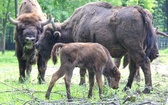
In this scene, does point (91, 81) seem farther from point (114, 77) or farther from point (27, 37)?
point (27, 37)

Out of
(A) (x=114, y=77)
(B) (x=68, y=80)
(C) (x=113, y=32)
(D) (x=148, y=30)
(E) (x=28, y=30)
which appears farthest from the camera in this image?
(E) (x=28, y=30)

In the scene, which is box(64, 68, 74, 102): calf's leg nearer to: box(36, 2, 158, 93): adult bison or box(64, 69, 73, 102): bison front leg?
box(64, 69, 73, 102): bison front leg

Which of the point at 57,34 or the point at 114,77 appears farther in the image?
the point at 57,34

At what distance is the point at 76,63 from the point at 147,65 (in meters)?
2.16

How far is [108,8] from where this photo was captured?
36.0 ft

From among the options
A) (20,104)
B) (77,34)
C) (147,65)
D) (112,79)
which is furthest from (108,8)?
(20,104)

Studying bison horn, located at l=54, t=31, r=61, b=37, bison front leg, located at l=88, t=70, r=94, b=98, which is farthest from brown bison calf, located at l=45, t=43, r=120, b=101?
bison horn, located at l=54, t=31, r=61, b=37

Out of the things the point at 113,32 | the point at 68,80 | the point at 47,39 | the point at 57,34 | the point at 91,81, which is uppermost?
the point at 113,32

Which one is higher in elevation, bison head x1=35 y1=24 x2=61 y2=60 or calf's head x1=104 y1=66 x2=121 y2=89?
bison head x1=35 y1=24 x2=61 y2=60

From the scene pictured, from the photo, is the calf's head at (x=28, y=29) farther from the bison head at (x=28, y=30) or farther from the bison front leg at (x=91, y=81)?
the bison front leg at (x=91, y=81)

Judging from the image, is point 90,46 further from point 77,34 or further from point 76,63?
point 77,34

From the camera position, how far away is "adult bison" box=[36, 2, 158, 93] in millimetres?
9648

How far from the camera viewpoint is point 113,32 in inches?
392

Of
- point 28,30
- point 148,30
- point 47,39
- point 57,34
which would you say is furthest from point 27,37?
point 148,30
